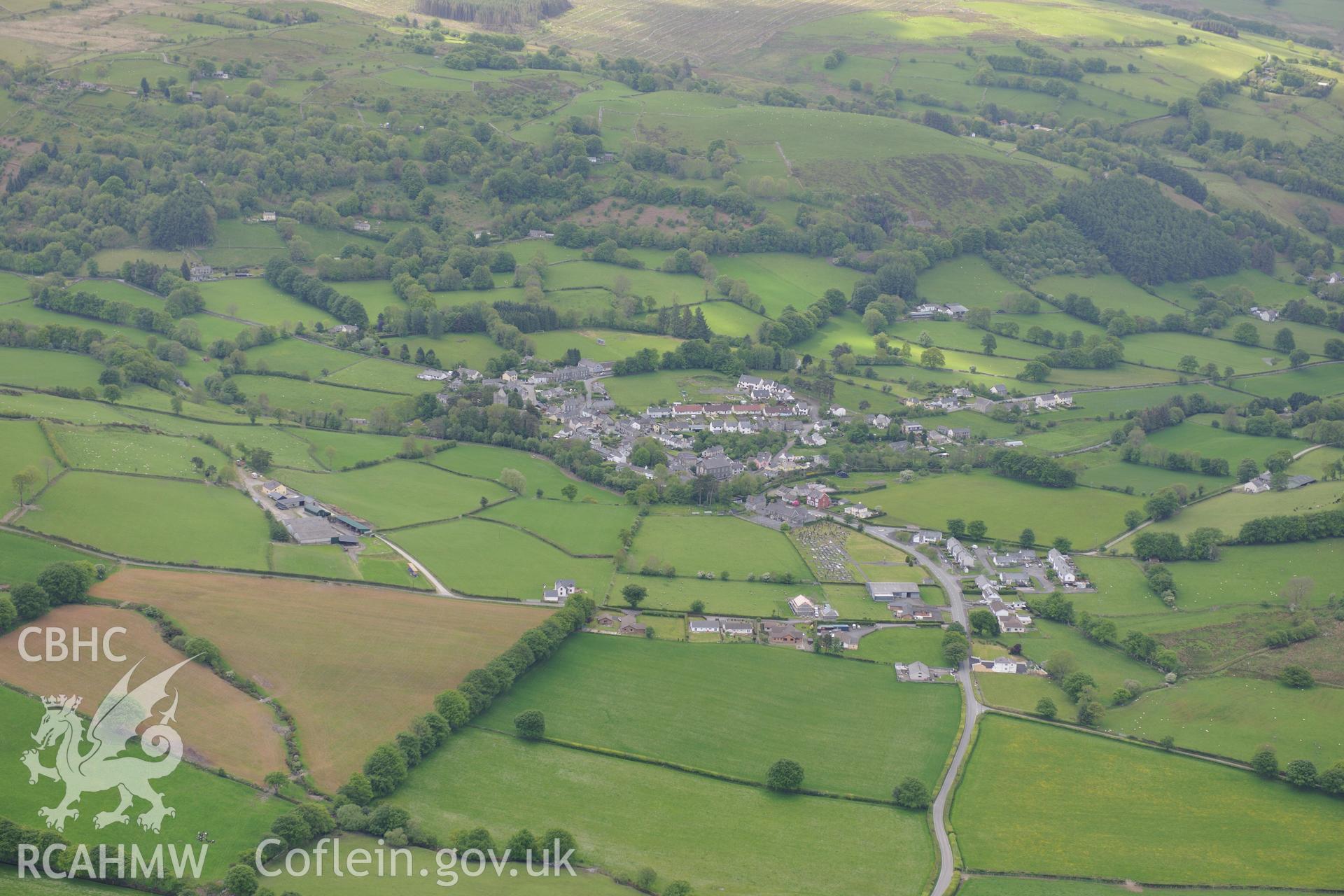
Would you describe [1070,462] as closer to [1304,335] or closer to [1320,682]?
[1320,682]

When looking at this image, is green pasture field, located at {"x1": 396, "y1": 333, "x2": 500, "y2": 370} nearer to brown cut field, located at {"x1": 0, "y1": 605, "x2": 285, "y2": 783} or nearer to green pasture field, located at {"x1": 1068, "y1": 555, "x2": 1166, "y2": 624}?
brown cut field, located at {"x1": 0, "y1": 605, "x2": 285, "y2": 783}

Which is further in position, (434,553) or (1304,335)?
(1304,335)

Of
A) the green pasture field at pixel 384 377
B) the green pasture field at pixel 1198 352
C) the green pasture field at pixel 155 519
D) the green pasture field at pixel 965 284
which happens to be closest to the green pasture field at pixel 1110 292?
the green pasture field at pixel 965 284

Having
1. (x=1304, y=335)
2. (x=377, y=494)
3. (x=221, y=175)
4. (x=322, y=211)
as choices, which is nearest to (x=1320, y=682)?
(x=377, y=494)

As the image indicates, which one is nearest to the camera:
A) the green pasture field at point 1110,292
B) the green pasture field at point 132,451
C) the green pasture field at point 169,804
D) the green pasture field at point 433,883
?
the green pasture field at point 433,883

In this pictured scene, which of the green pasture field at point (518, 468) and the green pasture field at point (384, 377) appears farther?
the green pasture field at point (384, 377)

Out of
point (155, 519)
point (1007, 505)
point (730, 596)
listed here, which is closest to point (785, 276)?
point (1007, 505)

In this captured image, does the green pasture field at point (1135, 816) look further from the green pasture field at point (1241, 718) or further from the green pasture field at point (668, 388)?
the green pasture field at point (668, 388)
